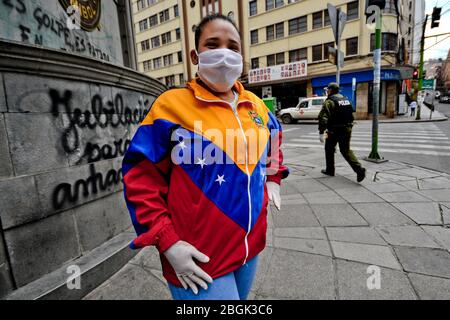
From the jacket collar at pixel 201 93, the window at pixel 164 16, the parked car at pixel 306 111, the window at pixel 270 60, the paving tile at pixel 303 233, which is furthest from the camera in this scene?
the window at pixel 164 16

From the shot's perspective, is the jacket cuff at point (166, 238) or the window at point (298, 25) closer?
the jacket cuff at point (166, 238)

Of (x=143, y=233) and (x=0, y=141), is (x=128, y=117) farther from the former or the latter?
(x=143, y=233)

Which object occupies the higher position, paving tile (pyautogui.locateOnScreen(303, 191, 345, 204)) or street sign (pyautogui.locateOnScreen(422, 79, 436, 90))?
street sign (pyautogui.locateOnScreen(422, 79, 436, 90))

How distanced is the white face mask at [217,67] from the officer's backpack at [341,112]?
456 cm

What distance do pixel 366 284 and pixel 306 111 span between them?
18696 mm

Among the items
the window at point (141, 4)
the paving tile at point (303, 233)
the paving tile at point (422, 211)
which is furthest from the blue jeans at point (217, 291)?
the window at point (141, 4)

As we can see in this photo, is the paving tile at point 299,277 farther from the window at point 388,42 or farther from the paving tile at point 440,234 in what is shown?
the window at point 388,42

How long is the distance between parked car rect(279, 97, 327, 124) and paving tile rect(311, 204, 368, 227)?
1594 cm

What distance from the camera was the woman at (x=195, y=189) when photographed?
46.1 inches

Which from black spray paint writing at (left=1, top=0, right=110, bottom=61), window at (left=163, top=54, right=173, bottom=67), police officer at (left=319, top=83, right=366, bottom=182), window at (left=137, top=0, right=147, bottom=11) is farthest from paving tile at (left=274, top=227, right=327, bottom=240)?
window at (left=137, top=0, right=147, bottom=11)

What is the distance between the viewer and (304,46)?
24.4m

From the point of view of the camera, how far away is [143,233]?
1168mm

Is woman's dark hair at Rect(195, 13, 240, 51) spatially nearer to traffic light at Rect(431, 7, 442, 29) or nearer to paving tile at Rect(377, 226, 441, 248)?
paving tile at Rect(377, 226, 441, 248)

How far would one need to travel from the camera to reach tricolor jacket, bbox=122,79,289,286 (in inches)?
46.2
